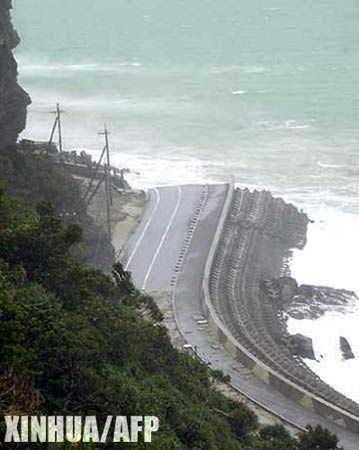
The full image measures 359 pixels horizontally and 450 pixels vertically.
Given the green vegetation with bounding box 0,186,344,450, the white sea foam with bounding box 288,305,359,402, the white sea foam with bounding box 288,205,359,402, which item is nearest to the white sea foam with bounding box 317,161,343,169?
the white sea foam with bounding box 288,205,359,402

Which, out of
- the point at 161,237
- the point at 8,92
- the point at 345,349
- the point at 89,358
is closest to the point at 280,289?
the point at 345,349

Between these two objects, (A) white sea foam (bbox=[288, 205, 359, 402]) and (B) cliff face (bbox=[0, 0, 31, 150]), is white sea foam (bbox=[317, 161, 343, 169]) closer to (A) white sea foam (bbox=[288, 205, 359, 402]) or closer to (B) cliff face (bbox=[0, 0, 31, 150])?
(A) white sea foam (bbox=[288, 205, 359, 402])

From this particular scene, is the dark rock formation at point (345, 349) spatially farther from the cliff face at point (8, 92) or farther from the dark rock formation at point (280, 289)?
the cliff face at point (8, 92)

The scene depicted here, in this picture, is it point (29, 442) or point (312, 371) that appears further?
point (312, 371)

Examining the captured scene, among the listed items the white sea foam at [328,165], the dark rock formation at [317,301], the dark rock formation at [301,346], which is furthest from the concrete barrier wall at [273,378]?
the white sea foam at [328,165]

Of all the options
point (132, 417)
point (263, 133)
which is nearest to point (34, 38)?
point (263, 133)

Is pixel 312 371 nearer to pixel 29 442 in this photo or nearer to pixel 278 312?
pixel 278 312
